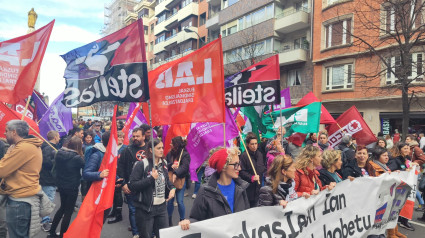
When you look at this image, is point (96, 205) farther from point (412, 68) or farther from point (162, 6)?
point (162, 6)

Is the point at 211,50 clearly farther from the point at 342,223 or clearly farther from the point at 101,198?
the point at 342,223

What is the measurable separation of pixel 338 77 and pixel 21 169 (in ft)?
65.0

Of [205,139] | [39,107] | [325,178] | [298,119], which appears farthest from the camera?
[39,107]

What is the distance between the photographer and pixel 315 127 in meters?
7.01

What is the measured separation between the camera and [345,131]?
769cm

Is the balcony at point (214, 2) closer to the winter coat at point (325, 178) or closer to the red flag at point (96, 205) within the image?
the winter coat at point (325, 178)

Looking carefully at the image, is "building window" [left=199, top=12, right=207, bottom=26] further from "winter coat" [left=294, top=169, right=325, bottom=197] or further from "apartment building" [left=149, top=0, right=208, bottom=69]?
"winter coat" [left=294, top=169, right=325, bottom=197]

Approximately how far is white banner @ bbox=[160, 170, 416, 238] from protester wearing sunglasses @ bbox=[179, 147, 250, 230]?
130 millimetres

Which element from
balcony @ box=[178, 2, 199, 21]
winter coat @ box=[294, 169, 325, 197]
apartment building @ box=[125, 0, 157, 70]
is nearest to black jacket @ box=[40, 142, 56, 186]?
winter coat @ box=[294, 169, 325, 197]

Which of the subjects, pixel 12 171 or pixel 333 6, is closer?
pixel 12 171

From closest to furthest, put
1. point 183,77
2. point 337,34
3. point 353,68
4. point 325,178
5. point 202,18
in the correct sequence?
point 325,178, point 183,77, point 353,68, point 337,34, point 202,18

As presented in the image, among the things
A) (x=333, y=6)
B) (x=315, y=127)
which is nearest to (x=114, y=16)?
(x=333, y=6)

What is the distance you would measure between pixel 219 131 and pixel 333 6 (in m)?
17.6

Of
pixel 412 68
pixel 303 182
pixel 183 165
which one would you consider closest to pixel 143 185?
pixel 183 165
